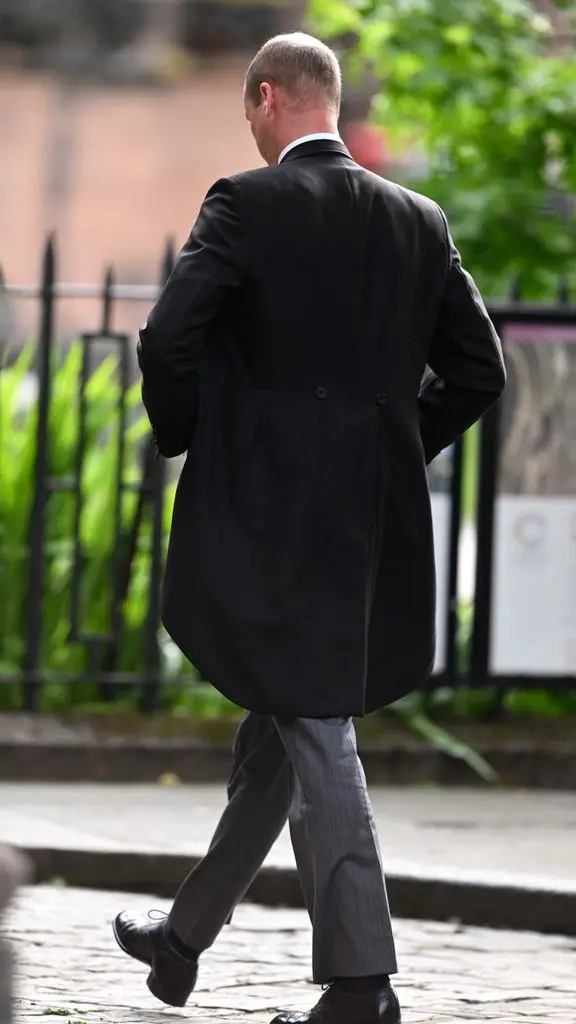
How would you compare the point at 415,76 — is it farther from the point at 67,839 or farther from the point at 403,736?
the point at 67,839

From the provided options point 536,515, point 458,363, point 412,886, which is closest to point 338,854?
point 458,363

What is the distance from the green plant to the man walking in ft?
12.6

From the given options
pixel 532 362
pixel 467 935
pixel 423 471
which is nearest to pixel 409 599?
pixel 423 471

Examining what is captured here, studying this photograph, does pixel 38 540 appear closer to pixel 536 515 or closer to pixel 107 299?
pixel 107 299

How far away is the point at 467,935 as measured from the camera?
5859mm

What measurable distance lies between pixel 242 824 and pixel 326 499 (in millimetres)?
727

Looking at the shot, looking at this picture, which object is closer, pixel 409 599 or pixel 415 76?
pixel 409 599

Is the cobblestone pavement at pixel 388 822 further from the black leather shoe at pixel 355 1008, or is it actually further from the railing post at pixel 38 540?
the black leather shoe at pixel 355 1008

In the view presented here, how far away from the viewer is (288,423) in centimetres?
417

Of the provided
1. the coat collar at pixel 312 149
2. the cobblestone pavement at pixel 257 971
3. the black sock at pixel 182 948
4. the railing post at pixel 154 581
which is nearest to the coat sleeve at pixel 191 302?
the coat collar at pixel 312 149

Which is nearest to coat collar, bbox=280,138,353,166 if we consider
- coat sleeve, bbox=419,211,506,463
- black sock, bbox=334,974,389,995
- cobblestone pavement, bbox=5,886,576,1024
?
coat sleeve, bbox=419,211,506,463

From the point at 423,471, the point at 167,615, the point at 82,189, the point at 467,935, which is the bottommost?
the point at 467,935

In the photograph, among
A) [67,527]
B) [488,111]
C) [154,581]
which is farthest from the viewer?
[488,111]

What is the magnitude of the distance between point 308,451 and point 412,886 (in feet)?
7.21
